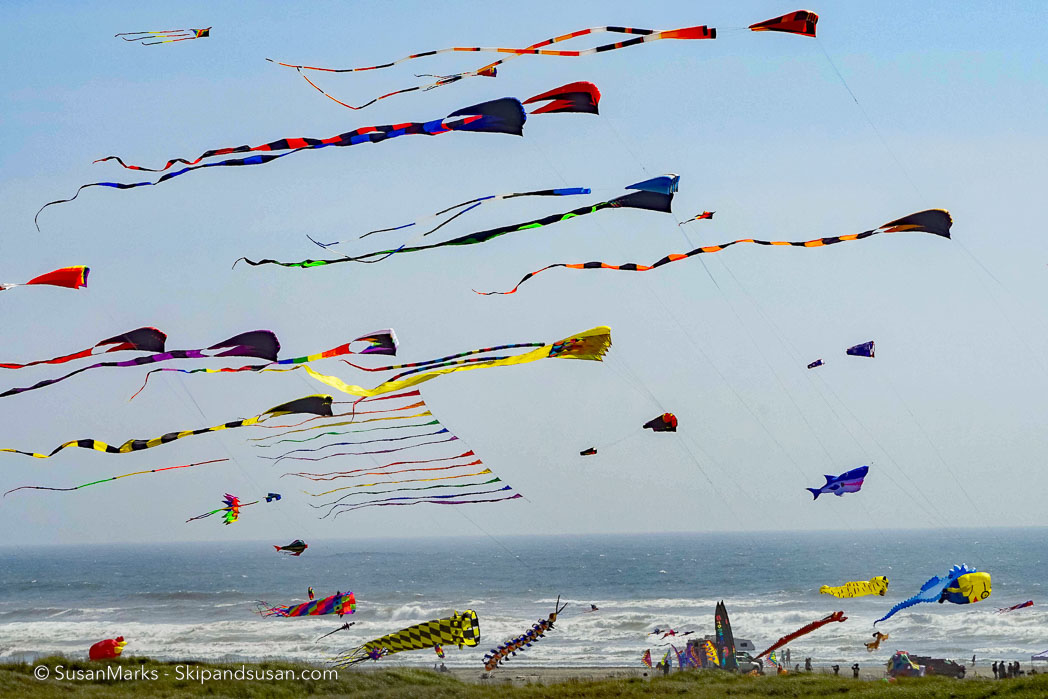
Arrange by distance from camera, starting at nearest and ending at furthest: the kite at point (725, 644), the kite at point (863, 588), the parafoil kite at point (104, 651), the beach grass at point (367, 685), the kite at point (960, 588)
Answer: the kite at point (960, 588) < the beach grass at point (367, 685) < the kite at point (863, 588) < the parafoil kite at point (104, 651) < the kite at point (725, 644)

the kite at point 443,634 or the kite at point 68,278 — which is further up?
the kite at point 68,278

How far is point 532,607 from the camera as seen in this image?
6675 centimetres

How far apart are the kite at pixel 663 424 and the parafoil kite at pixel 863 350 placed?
4.51 m

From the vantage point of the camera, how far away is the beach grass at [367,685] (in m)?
23.4

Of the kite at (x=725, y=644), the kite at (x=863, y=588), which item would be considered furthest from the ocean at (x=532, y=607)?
the kite at (x=863, y=588)

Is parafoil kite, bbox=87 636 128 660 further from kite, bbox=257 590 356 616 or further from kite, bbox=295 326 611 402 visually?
kite, bbox=295 326 611 402

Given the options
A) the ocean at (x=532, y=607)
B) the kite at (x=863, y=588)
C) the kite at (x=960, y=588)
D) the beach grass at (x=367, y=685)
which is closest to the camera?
the kite at (x=960, y=588)

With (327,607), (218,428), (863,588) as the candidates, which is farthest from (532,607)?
(218,428)

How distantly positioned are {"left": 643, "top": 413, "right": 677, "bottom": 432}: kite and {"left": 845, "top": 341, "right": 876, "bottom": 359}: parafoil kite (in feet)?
14.8

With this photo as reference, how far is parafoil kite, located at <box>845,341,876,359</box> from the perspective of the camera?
23656mm

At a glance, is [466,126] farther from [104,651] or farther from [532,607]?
[532,607]

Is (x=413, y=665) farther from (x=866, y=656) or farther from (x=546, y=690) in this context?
(x=866, y=656)

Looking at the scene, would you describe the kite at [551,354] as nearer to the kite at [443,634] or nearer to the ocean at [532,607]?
the kite at [443,634]

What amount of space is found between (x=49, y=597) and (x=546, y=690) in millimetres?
72267
